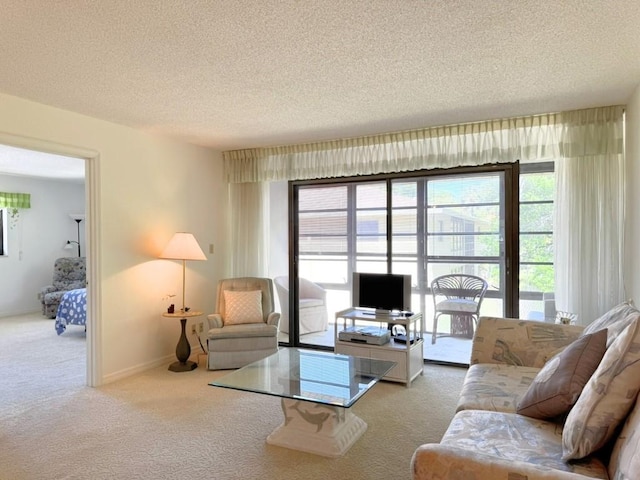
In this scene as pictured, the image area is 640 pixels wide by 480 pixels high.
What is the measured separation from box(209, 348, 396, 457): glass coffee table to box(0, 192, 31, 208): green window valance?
6.09 metres

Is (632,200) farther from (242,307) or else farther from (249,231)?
(249,231)

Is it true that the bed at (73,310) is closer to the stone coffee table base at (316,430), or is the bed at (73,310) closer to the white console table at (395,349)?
the white console table at (395,349)

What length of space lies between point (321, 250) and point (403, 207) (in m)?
1.14

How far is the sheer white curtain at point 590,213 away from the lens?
3.43m

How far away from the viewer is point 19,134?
314 centimetres

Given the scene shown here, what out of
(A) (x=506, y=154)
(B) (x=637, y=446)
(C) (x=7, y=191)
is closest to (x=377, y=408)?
(B) (x=637, y=446)

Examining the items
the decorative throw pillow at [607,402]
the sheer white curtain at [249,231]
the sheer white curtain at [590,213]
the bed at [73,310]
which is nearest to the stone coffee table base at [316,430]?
the decorative throw pillow at [607,402]

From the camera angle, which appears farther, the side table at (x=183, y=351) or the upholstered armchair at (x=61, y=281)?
the upholstered armchair at (x=61, y=281)

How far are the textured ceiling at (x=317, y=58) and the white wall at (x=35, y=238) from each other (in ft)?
15.4

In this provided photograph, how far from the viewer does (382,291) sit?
4.13 meters

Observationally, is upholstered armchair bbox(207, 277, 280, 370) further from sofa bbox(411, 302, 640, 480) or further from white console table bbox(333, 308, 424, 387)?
sofa bbox(411, 302, 640, 480)

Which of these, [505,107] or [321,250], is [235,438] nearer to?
[321,250]

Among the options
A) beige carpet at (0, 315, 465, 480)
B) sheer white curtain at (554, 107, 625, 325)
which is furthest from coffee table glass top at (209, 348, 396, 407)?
sheer white curtain at (554, 107, 625, 325)

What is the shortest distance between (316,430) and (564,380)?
4.79ft
